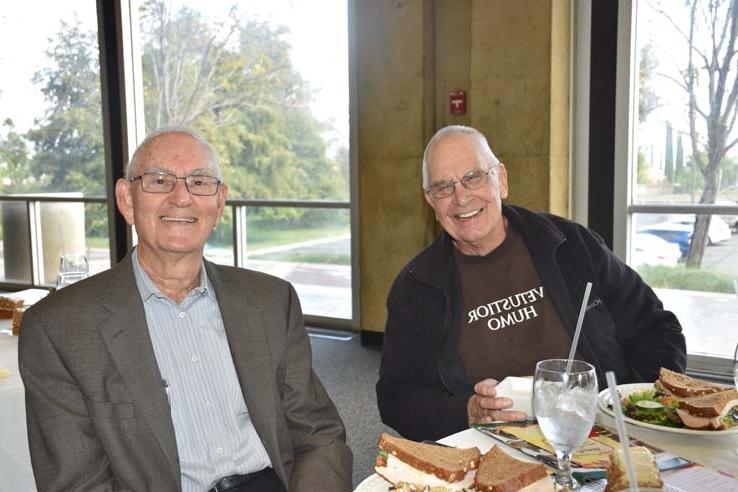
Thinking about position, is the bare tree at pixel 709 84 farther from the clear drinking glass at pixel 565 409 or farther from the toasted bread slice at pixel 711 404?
the clear drinking glass at pixel 565 409

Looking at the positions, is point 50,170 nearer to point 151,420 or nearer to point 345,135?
point 345,135

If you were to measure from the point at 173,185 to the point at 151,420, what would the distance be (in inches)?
24.2

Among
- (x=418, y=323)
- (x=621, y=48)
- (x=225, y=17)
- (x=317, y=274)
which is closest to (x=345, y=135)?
(x=317, y=274)

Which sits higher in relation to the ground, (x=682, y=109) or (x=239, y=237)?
(x=682, y=109)

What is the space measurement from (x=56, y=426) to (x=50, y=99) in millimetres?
6997

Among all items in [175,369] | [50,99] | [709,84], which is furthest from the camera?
[50,99]

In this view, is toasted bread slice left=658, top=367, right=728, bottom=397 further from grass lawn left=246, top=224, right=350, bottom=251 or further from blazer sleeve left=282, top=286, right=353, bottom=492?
grass lawn left=246, top=224, right=350, bottom=251

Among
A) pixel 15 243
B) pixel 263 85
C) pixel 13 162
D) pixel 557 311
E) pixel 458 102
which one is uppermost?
pixel 263 85

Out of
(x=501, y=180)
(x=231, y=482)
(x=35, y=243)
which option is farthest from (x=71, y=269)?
(x=35, y=243)

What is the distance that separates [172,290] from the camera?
1823 mm

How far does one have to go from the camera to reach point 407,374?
7.01 feet

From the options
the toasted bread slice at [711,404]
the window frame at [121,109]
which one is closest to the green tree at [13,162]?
the window frame at [121,109]

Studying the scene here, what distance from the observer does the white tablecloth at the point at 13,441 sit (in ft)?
6.79

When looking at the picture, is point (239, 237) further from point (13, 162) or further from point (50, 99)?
point (13, 162)
